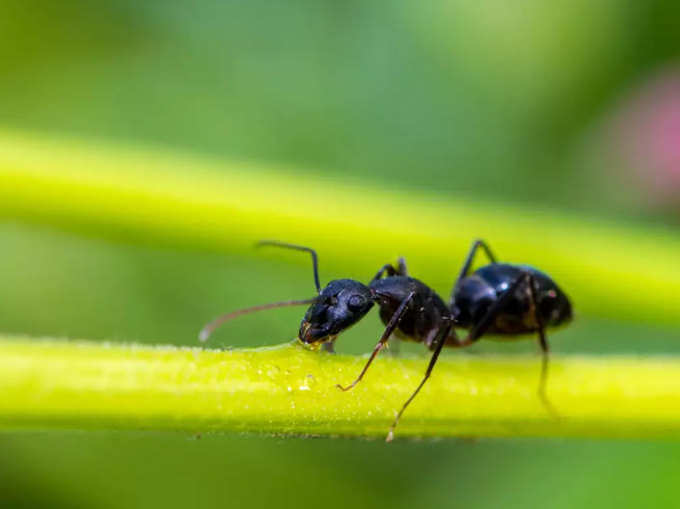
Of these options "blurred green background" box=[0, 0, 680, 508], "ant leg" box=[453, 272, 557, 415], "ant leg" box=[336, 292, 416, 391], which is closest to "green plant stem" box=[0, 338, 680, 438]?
"ant leg" box=[336, 292, 416, 391]

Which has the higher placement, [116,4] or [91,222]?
[116,4]

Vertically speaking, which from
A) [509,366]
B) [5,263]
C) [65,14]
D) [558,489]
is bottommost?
[558,489]

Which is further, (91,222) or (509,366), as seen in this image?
(91,222)

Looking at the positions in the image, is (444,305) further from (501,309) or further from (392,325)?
(392,325)

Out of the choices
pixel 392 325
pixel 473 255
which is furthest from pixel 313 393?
pixel 473 255

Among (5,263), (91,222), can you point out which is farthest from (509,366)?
(5,263)

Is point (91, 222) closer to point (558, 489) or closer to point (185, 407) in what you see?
point (185, 407)

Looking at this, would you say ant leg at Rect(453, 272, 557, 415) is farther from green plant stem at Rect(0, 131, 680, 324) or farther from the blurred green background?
the blurred green background
